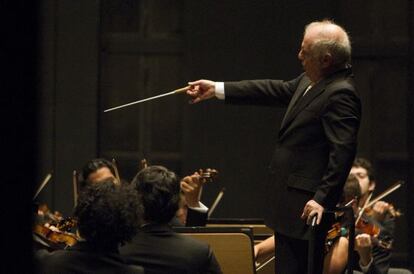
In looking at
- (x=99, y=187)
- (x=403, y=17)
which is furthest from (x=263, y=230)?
(x=403, y=17)

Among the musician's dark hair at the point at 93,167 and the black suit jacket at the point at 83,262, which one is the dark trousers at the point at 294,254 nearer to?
the black suit jacket at the point at 83,262

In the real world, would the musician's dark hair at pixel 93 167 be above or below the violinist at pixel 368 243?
above

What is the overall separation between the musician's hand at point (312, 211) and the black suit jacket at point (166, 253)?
0.42m

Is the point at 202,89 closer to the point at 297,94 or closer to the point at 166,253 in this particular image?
the point at 297,94

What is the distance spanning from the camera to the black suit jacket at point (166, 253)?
3061mm

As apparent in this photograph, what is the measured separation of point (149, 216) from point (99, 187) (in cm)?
36

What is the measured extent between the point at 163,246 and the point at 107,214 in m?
0.34

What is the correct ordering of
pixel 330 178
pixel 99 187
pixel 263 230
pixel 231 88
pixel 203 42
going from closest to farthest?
pixel 99 187
pixel 330 178
pixel 231 88
pixel 263 230
pixel 203 42

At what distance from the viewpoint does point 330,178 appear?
11.1 ft

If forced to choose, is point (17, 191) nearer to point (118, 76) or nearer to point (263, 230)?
point (263, 230)

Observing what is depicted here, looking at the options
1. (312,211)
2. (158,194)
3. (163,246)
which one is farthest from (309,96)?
(163,246)

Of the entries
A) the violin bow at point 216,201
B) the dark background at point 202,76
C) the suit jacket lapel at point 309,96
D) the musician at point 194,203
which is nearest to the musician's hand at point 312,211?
the suit jacket lapel at point 309,96

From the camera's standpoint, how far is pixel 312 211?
3352 mm

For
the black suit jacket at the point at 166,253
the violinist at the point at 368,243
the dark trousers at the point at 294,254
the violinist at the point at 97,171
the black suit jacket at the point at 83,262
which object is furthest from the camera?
the violinist at the point at 97,171
